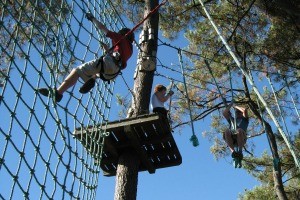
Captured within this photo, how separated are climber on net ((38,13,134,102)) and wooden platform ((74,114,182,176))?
484 mm

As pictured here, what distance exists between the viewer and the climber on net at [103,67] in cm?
325

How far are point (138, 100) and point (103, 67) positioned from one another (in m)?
1.15

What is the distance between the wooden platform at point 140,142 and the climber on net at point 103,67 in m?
0.48

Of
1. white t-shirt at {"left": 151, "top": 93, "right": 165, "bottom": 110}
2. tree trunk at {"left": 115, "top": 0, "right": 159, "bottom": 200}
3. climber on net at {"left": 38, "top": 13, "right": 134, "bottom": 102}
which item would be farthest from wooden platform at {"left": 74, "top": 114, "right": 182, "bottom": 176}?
climber on net at {"left": 38, "top": 13, "right": 134, "bottom": 102}

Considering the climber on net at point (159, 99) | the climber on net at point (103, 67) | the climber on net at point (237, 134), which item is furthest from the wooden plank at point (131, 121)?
the climber on net at point (237, 134)

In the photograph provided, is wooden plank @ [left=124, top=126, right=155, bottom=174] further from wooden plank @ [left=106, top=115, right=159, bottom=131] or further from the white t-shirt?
the white t-shirt

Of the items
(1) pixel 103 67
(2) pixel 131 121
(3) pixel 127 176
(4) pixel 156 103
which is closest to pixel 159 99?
(4) pixel 156 103

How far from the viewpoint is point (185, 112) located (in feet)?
23.4

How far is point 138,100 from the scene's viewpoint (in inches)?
179

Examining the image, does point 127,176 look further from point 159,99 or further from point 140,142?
point 159,99

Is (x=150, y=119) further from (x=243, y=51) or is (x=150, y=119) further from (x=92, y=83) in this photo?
(x=243, y=51)

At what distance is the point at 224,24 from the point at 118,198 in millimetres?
3722

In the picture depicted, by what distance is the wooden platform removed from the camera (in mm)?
3854

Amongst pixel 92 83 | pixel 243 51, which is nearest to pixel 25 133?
pixel 92 83
